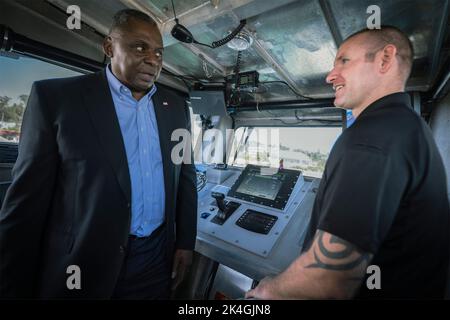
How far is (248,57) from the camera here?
2342 millimetres

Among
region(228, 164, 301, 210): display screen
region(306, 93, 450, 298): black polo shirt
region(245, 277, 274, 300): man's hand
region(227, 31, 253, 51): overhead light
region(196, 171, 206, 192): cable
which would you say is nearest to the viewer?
region(306, 93, 450, 298): black polo shirt

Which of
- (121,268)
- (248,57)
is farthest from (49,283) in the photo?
(248,57)

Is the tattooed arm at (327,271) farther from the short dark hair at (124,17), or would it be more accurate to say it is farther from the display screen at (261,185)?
the short dark hair at (124,17)

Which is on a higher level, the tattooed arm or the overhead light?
the overhead light

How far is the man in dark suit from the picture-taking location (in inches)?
33.7

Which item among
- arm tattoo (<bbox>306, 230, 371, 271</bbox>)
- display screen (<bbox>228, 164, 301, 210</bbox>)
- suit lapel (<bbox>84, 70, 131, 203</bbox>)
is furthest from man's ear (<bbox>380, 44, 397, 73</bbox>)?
suit lapel (<bbox>84, 70, 131, 203</bbox>)

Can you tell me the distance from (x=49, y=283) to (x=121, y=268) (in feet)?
0.94

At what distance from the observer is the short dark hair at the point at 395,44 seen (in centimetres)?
91

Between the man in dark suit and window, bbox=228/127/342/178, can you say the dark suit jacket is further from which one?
window, bbox=228/127/342/178

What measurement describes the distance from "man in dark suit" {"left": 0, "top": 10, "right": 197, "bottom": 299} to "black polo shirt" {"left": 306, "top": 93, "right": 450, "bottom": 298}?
2.87 ft

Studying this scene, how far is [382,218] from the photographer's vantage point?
0.64 meters

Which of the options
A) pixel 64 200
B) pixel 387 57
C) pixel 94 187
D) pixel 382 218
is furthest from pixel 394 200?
pixel 64 200

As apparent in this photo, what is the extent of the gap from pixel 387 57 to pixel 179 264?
5.20ft

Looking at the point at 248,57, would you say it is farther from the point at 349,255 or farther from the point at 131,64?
the point at 349,255
